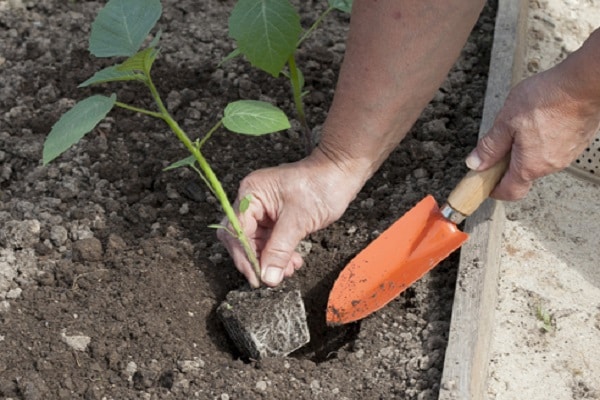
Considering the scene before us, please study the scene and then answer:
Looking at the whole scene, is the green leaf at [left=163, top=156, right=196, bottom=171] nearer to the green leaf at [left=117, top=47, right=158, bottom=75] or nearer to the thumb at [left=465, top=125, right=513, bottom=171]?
the green leaf at [left=117, top=47, right=158, bottom=75]

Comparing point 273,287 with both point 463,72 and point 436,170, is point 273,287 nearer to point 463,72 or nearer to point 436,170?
point 436,170

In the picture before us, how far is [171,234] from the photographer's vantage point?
2.44 meters

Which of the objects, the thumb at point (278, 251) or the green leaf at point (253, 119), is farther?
the thumb at point (278, 251)

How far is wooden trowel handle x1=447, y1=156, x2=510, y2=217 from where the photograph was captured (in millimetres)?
2201

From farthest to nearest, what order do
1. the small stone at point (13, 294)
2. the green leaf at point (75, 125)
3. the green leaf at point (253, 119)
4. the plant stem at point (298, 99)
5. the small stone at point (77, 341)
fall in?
the plant stem at point (298, 99) < the small stone at point (13, 294) < the small stone at point (77, 341) < the green leaf at point (253, 119) < the green leaf at point (75, 125)

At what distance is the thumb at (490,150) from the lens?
7.15 ft

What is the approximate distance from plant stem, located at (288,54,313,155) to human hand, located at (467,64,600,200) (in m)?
0.49

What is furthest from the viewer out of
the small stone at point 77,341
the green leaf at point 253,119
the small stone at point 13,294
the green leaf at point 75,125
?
the small stone at point 13,294

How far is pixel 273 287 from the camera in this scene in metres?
2.28

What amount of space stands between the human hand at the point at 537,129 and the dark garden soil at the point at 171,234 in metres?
0.32

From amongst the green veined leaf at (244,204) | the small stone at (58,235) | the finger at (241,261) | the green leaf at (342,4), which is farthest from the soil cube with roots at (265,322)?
the green leaf at (342,4)

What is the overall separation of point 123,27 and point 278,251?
2.00 ft

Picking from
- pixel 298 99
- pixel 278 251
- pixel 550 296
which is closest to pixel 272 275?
pixel 278 251

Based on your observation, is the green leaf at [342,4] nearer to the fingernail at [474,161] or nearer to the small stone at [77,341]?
the fingernail at [474,161]
